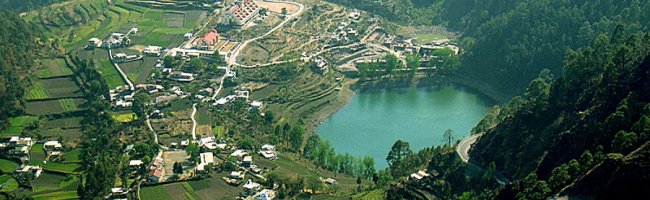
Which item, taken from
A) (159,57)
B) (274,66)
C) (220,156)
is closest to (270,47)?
(274,66)

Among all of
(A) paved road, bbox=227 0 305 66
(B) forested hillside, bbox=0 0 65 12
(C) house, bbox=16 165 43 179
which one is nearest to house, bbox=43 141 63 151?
(C) house, bbox=16 165 43 179

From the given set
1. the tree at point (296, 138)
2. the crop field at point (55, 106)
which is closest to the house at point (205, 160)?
the tree at point (296, 138)

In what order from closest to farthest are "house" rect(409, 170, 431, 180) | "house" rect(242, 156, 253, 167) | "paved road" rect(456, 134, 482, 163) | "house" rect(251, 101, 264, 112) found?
1. "house" rect(409, 170, 431, 180)
2. "paved road" rect(456, 134, 482, 163)
3. "house" rect(242, 156, 253, 167)
4. "house" rect(251, 101, 264, 112)

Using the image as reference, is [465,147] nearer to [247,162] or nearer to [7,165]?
[247,162]

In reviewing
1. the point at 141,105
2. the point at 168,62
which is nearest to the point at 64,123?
the point at 141,105

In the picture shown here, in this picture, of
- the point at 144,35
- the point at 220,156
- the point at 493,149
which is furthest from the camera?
the point at 144,35

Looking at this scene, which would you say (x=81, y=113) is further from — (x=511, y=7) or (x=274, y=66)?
(x=511, y=7)

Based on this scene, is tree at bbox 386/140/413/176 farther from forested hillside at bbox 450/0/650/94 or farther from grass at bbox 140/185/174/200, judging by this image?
forested hillside at bbox 450/0/650/94
